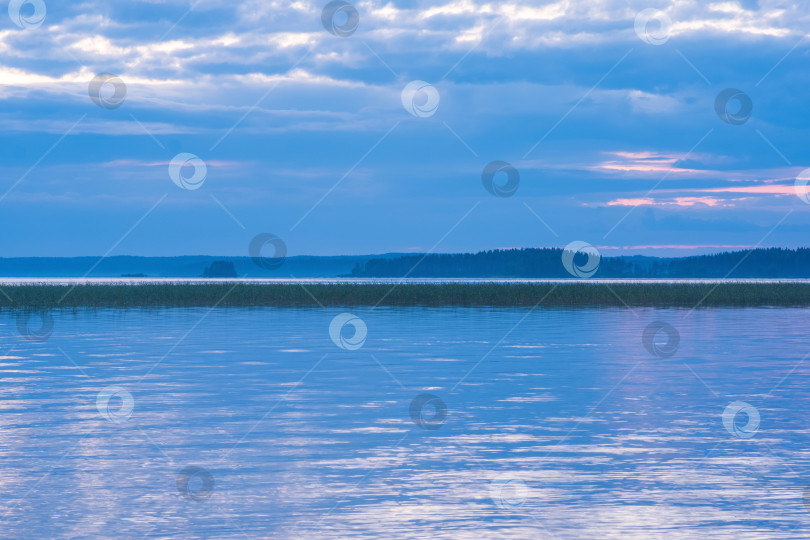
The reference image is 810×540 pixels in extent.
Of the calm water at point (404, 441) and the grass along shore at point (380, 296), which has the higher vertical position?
the grass along shore at point (380, 296)

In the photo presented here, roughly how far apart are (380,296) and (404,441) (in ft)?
156

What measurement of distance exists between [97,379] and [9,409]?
4.22 metres

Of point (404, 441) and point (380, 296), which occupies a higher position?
point (380, 296)

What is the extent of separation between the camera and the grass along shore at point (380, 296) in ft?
188

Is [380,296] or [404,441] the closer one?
[404,441]

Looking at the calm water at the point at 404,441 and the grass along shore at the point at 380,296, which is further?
the grass along shore at the point at 380,296

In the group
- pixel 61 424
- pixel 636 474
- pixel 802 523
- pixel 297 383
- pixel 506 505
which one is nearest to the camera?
pixel 802 523

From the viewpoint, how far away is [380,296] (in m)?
61.4

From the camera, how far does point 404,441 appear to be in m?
13.8

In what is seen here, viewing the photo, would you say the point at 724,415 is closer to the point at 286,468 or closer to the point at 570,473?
the point at 570,473

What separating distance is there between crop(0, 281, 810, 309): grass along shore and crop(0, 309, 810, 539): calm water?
2916 cm

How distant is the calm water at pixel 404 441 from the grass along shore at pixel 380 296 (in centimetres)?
2916

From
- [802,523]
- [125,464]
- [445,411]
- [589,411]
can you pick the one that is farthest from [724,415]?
[125,464]

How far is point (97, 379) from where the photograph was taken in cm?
2106
